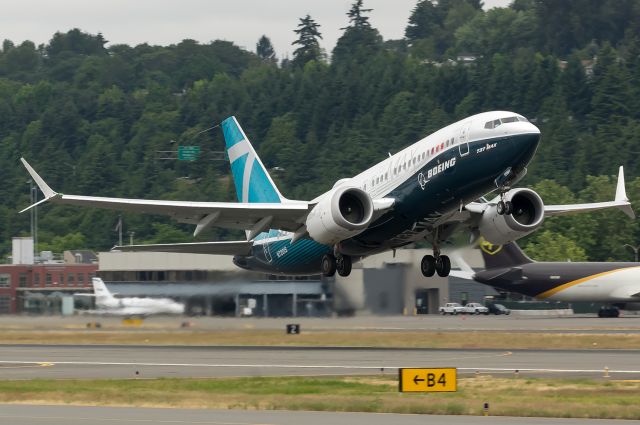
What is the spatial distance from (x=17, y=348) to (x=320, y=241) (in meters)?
22.5

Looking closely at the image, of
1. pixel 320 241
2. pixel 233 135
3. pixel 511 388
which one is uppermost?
pixel 233 135

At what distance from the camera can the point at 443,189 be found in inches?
1813

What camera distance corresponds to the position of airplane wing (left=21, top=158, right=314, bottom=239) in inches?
1977

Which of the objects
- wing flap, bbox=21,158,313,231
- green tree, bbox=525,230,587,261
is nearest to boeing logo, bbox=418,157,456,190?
wing flap, bbox=21,158,313,231

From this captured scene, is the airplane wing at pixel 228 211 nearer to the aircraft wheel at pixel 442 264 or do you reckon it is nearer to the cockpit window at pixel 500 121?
the aircraft wheel at pixel 442 264

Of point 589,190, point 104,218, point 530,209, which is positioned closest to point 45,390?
point 530,209

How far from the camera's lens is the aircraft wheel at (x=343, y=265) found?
51.7 metres

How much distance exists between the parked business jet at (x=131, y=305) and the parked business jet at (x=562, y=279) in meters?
25.5

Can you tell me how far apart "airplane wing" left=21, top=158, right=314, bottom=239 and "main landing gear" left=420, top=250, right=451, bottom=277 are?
5.36 meters

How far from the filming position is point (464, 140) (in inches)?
1788

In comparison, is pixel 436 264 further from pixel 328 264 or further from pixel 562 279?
pixel 562 279

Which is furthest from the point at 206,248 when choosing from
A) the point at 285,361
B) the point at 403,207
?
the point at 403,207

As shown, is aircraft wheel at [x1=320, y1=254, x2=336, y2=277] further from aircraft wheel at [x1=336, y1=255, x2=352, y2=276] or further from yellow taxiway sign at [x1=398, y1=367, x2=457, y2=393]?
yellow taxiway sign at [x1=398, y1=367, x2=457, y2=393]

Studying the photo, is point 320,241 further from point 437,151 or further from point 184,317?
point 184,317
